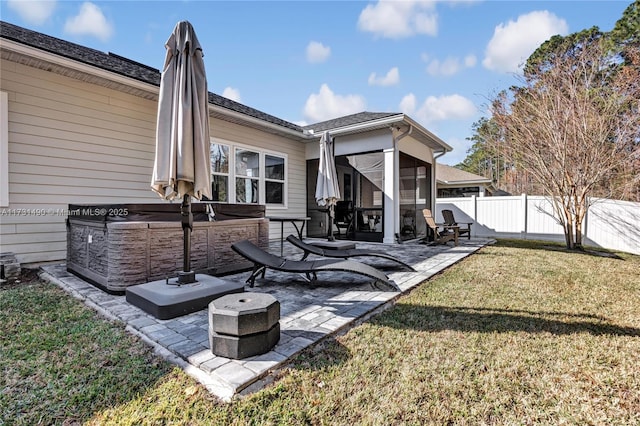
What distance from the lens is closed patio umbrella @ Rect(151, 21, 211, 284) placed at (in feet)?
10.2

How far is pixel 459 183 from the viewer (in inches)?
752

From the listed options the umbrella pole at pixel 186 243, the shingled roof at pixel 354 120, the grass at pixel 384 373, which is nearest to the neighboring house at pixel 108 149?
the shingled roof at pixel 354 120

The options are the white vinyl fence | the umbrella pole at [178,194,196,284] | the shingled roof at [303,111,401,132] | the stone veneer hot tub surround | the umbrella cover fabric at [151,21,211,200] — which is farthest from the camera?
the white vinyl fence

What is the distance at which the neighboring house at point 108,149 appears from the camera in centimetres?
482

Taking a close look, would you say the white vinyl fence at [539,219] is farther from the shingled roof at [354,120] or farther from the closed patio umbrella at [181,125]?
the closed patio umbrella at [181,125]

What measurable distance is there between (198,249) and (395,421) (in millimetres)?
3508

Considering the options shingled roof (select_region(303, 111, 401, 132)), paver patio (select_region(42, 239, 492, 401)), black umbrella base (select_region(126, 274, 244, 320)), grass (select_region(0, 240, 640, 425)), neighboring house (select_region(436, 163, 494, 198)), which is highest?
shingled roof (select_region(303, 111, 401, 132))

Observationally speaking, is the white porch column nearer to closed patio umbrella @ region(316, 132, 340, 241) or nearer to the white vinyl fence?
closed patio umbrella @ region(316, 132, 340, 241)

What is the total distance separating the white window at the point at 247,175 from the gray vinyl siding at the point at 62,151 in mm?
1623

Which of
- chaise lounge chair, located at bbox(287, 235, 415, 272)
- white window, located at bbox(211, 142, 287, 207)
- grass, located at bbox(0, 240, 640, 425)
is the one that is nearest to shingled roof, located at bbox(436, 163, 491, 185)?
white window, located at bbox(211, 142, 287, 207)

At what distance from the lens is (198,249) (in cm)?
432

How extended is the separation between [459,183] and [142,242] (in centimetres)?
1906

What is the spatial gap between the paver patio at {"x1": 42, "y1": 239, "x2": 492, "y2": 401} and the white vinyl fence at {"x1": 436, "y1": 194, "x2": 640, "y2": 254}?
294 inches

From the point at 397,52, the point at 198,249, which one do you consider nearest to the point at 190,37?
the point at 198,249
